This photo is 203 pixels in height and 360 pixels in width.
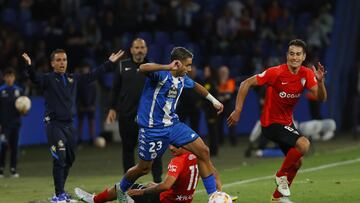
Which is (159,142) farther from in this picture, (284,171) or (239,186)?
(239,186)

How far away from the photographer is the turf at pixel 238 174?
621 inches

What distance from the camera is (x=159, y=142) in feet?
44.9

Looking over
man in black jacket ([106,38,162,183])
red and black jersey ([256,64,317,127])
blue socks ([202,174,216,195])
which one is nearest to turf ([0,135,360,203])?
man in black jacket ([106,38,162,183])

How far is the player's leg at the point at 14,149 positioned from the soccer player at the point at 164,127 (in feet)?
21.3

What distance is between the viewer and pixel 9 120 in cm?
2011

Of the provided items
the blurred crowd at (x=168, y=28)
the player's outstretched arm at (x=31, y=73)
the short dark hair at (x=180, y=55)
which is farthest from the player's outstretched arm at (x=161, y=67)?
the blurred crowd at (x=168, y=28)

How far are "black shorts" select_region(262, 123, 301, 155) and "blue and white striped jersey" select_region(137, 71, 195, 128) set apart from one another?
1567 mm

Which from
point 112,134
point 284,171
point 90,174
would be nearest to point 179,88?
point 284,171

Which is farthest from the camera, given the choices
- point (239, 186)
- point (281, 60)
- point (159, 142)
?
point (281, 60)

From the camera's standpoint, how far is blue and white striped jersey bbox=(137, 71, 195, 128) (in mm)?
13594

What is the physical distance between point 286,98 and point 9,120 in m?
7.23

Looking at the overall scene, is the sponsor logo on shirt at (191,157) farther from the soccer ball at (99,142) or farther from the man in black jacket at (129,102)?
the soccer ball at (99,142)

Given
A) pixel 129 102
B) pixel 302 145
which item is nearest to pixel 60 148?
pixel 129 102

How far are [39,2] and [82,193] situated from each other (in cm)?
1415
